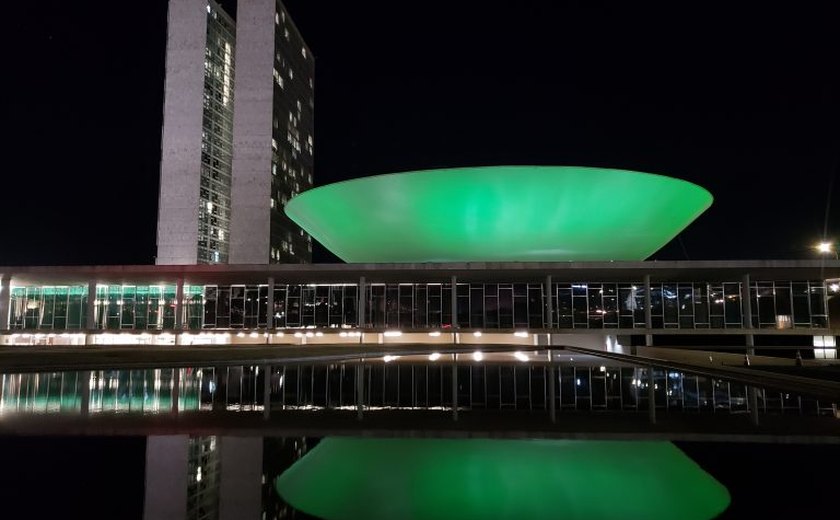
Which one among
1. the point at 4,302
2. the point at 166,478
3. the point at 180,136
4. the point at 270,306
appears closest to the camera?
the point at 166,478

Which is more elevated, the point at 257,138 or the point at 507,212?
the point at 257,138

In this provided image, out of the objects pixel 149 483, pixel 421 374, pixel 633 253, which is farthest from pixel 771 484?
pixel 633 253

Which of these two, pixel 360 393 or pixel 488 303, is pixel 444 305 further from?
pixel 360 393

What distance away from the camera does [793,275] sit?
3375 cm

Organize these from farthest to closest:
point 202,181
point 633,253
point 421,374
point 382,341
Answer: point 202,181
point 382,341
point 633,253
point 421,374

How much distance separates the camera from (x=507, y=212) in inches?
1163

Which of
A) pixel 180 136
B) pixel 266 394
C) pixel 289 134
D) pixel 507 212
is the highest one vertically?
pixel 289 134

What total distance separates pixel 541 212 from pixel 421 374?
48.1 feet

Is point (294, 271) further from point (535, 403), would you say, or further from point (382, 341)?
point (535, 403)

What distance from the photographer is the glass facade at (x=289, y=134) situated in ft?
246

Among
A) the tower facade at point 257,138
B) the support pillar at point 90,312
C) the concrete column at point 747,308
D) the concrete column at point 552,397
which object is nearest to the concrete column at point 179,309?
the support pillar at point 90,312

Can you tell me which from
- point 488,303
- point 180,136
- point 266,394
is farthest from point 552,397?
point 180,136

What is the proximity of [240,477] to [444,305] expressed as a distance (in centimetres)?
3301

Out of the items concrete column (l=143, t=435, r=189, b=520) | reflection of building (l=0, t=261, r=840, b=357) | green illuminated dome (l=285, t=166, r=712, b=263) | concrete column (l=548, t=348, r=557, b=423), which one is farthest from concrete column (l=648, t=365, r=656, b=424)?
reflection of building (l=0, t=261, r=840, b=357)
